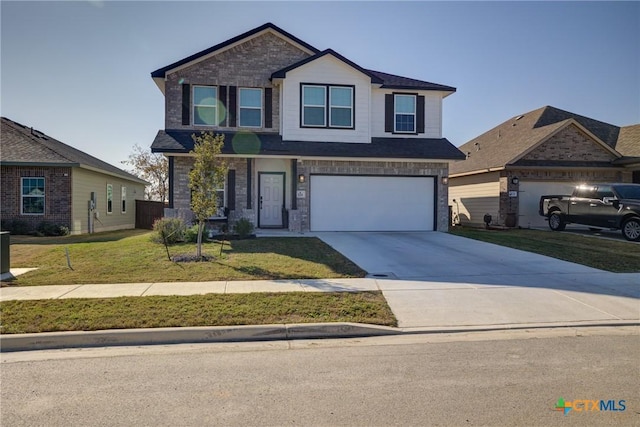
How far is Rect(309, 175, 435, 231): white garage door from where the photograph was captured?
1725 cm

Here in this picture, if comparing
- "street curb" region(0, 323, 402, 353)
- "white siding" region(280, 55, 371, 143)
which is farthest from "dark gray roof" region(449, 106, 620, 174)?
"street curb" region(0, 323, 402, 353)

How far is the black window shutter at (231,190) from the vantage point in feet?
55.5

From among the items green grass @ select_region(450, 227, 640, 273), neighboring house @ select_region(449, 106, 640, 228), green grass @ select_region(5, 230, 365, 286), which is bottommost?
green grass @ select_region(5, 230, 365, 286)

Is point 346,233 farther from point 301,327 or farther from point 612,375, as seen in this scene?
point 612,375

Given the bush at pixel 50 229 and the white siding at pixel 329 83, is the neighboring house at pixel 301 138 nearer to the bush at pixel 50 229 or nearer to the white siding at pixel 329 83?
the white siding at pixel 329 83

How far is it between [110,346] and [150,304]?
4.20ft

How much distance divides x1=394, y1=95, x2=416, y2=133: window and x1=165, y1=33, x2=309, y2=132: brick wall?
4.57 metres

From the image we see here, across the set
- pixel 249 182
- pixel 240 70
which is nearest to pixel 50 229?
pixel 249 182

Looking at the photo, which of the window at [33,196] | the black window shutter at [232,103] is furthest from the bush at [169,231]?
the window at [33,196]

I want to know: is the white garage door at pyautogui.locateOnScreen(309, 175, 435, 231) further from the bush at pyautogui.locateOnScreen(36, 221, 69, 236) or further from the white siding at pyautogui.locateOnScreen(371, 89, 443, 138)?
the bush at pyautogui.locateOnScreen(36, 221, 69, 236)

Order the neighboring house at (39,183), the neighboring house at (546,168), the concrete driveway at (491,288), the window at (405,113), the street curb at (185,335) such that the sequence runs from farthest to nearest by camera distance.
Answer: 1. the neighboring house at (546,168)
2. the window at (405,113)
3. the neighboring house at (39,183)
4. the concrete driveway at (491,288)
5. the street curb at (185,335)

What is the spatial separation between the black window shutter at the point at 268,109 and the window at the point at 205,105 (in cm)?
197

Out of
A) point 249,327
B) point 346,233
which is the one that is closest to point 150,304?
point 249,327

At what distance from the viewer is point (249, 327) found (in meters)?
5.85
